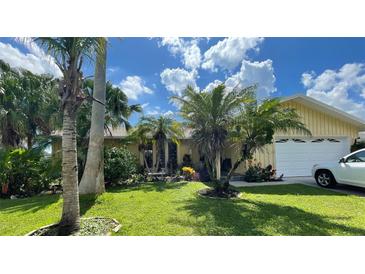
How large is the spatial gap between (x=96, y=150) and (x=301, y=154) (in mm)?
10943

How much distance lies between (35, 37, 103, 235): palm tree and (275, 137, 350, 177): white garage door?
10674mm

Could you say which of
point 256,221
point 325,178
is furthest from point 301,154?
point 256,221

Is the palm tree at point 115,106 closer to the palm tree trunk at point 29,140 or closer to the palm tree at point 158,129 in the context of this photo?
the palm tree at point 158,129

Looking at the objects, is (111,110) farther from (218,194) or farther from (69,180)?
(69,180)

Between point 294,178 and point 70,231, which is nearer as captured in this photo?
point 70,231

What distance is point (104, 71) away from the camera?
7.26m

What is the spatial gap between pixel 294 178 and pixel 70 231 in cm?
1130

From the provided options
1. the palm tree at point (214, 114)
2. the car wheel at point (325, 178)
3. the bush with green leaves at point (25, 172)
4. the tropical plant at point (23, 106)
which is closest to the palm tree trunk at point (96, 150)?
the bush with green leaves at point (25, 172)

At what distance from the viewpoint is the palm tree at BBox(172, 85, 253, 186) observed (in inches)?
308

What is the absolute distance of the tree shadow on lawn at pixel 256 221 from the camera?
4090 millimetres

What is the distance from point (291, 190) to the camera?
8547mm

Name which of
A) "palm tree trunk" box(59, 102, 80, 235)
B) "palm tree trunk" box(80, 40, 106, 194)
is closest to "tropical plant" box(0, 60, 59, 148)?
"palm tree trunk" box(80, 40, 106, 194)
